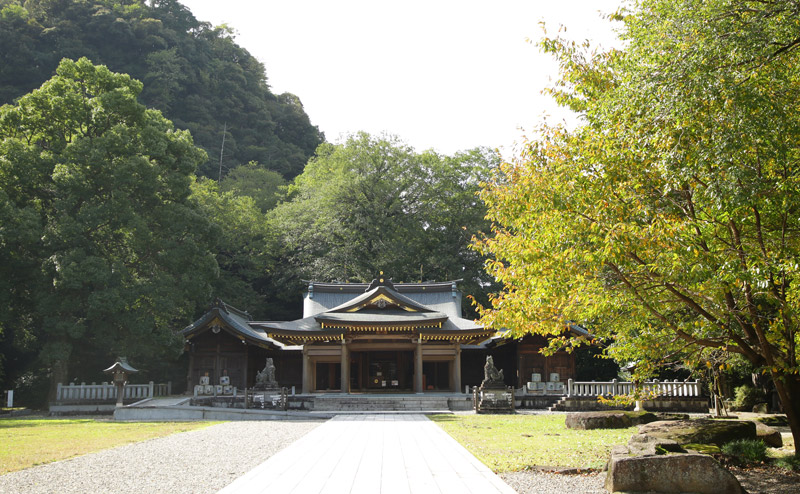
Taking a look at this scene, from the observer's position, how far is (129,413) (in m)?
21.0

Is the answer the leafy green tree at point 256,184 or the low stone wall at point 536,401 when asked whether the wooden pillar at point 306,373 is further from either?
the leafy green tree at point 256,184

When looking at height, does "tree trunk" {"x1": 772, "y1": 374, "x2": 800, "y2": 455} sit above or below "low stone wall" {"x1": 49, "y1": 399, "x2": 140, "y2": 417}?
above

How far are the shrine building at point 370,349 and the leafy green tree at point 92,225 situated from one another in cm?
249

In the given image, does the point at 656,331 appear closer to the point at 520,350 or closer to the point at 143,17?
the point at 520,350

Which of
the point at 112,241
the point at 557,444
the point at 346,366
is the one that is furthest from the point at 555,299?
the point at 112,241

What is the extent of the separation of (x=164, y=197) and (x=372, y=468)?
25.7 metres

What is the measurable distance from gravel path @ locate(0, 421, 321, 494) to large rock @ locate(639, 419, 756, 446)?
23.5 ft

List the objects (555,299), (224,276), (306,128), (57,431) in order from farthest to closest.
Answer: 1. (306,128)
2. (224,276)
3. (57,431)
4. (555,299)

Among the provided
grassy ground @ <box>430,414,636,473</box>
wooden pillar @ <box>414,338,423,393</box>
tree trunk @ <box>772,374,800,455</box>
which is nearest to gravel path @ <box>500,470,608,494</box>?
grassy ground @ <box>430,414,636,473</box>

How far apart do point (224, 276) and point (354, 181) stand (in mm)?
11635

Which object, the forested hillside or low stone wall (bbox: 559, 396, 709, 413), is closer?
low stone wall (bbox: 559, 396, 709, 413)

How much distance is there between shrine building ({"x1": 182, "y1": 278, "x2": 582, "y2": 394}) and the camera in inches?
1053

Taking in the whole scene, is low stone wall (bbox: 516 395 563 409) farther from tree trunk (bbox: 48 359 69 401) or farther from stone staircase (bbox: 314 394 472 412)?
tree trunk (bbox: 48 359 69 401)

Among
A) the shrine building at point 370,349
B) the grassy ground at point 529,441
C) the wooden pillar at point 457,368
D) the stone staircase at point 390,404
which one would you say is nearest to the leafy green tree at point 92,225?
the shrine building at point 370,349
